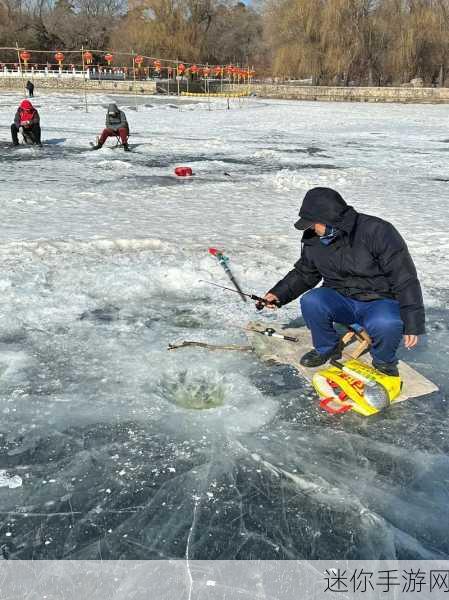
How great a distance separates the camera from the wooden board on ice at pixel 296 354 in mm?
3170

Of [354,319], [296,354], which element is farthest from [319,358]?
[354,319]

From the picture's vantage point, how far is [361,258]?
3.19 metres

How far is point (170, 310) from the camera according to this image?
14.5ft

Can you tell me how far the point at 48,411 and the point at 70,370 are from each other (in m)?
0.45

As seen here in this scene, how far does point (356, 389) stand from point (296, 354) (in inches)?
28.1

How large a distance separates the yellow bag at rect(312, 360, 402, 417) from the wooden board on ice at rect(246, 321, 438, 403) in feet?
0.47

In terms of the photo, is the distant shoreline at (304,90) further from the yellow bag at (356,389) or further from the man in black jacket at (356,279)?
the yellow bag at (356,389)

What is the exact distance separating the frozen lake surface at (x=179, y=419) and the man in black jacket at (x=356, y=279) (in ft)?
1.25

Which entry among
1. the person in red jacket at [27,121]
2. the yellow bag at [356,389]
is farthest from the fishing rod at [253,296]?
the person in red jacket at [27,121]

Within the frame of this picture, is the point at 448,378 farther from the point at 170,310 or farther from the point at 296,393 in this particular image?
the point at 170,310

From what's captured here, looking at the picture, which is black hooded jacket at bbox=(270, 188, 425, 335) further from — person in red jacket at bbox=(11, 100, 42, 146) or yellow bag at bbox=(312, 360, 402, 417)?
person in red jacket at bbox=(11, 100, 42, 146)

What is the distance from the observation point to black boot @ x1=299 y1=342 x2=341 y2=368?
3.43m

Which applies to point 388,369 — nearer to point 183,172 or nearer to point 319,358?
point 319,358

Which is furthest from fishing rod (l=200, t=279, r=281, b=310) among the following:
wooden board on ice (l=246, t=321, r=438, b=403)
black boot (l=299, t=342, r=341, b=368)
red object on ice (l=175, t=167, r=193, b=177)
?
red object on ice (l=175, t=167, r=193, b=177)
